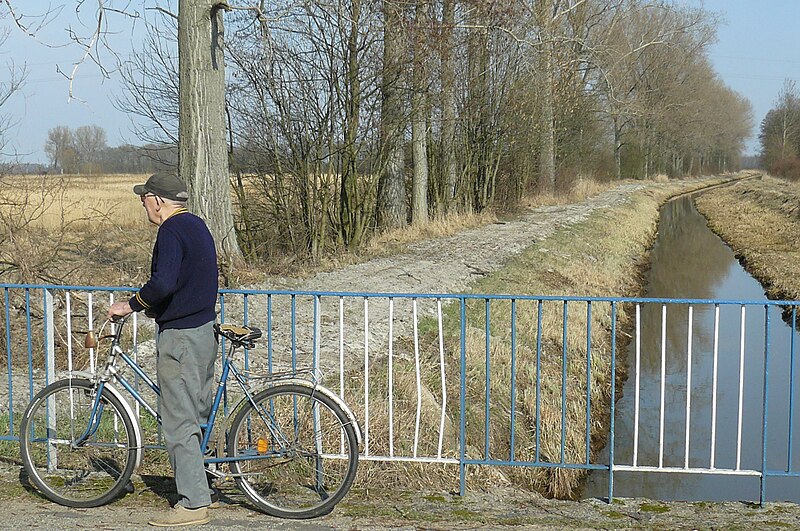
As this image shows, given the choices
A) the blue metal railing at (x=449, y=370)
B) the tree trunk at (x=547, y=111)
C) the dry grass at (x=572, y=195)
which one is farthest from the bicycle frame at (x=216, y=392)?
the dry grass at (x=572, y=195)

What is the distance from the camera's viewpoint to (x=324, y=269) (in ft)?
50.8

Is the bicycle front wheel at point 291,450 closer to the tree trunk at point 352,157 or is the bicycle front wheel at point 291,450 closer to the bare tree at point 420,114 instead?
the tree trunk at point 352,157

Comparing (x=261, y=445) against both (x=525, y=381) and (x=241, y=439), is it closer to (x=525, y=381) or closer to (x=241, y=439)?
(x=241, y=439)

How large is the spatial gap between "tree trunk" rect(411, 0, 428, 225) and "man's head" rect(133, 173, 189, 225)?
11476 millimetres

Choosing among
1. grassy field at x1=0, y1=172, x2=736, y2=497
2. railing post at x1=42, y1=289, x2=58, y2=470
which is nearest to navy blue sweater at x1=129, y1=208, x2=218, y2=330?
railing post at x1=42, y1=289, x2=58, y2=470

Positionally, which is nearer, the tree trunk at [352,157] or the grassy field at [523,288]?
the grassy field at [523,288]

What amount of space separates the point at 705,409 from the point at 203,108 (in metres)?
7.57

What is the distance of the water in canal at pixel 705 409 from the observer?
8633mm

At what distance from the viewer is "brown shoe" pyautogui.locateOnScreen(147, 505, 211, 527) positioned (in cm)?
496

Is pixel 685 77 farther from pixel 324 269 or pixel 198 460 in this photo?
pixel 198 460

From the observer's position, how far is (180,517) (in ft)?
16.3

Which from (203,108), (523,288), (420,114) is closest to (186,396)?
(203,108)

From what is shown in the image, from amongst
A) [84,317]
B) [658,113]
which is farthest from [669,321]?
[658,113]

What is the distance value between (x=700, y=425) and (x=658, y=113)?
4833 cm
